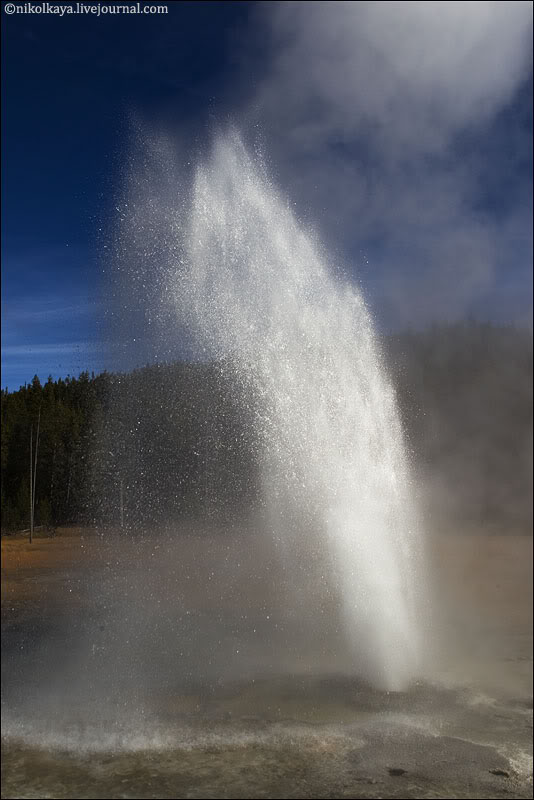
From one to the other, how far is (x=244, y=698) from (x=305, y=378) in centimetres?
413

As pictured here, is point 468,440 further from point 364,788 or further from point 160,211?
point 160,211

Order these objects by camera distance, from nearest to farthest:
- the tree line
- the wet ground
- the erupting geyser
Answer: the wet ground, the tree line, the erupting geyser

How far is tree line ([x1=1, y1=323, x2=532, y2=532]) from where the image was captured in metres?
5.42

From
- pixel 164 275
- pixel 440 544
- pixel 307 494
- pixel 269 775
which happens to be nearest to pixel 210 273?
pixel 164 275

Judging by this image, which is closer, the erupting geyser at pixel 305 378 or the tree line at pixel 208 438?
the tree line at pixel 208 438

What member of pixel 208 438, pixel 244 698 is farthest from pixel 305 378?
pixel 208 438

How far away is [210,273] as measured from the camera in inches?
349

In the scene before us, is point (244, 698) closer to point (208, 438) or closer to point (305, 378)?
point (305, 378)

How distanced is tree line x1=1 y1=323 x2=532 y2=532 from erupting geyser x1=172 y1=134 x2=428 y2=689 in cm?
67

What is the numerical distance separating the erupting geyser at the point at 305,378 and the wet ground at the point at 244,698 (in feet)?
2.37

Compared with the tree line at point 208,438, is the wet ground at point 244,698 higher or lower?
lower

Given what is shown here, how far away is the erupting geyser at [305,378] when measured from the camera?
7.58 metres

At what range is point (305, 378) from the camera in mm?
8492

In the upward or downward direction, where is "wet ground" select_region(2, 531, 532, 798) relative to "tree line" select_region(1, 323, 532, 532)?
downward
